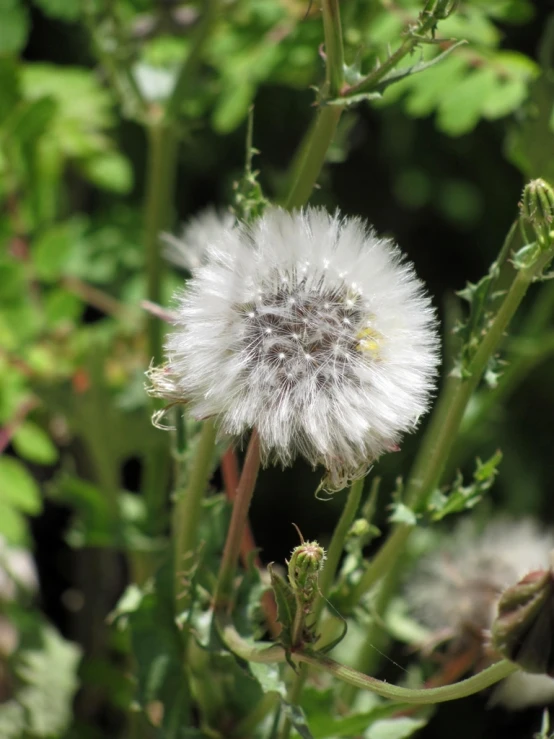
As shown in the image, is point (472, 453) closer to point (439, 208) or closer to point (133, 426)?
point (439, 208)

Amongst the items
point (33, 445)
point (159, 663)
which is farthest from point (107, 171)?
point (159, 663)

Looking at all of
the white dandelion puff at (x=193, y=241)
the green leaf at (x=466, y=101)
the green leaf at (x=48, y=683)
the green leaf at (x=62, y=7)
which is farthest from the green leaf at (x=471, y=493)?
the green leaf at (x=62, y=7)

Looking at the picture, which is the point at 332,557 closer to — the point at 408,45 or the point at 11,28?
the point at 408,45

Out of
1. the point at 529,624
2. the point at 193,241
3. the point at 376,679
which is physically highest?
the point at 529,624

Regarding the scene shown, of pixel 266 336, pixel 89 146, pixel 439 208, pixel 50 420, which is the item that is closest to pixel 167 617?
pixel 266 336

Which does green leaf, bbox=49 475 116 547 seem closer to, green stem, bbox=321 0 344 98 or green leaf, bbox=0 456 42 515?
green leaf, bbox=0 456 42 515

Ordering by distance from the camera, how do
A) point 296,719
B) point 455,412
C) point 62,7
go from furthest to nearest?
point 62,7, point 455,412, point 296,719

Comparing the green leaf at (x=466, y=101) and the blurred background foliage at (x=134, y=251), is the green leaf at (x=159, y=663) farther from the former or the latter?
the green leaf at (x=466, y=101)
